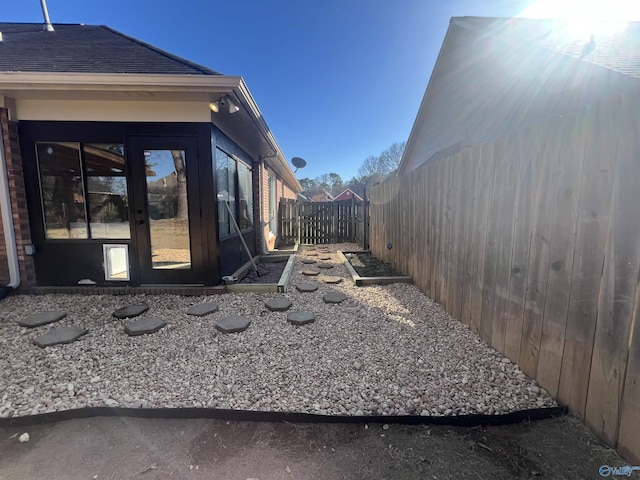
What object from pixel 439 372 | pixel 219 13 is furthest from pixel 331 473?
pixel 219 13

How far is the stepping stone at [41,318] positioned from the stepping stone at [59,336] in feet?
0.85

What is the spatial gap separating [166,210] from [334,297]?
2.71 meters

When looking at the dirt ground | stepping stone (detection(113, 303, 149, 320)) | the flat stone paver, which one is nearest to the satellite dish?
the flat stone paver

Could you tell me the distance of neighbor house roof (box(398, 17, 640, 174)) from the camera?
9.68ft

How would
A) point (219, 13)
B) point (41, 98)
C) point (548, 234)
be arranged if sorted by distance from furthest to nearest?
point (219, 13), point (41, 98), point (548, 234)

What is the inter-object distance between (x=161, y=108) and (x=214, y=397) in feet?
12.3

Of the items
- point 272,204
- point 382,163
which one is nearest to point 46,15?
point 272,204

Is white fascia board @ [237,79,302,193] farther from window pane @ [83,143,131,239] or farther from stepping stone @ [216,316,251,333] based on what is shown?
stepping stone @ [216,316,251,333]

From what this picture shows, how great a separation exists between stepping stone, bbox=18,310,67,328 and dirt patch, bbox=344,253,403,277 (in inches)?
167

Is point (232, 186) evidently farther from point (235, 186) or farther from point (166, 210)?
point (166, 210)

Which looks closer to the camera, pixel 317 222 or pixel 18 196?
pixel 18 196

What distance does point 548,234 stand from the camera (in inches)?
75.5

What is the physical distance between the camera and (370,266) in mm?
5961

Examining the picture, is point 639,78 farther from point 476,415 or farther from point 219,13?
point 219,13
